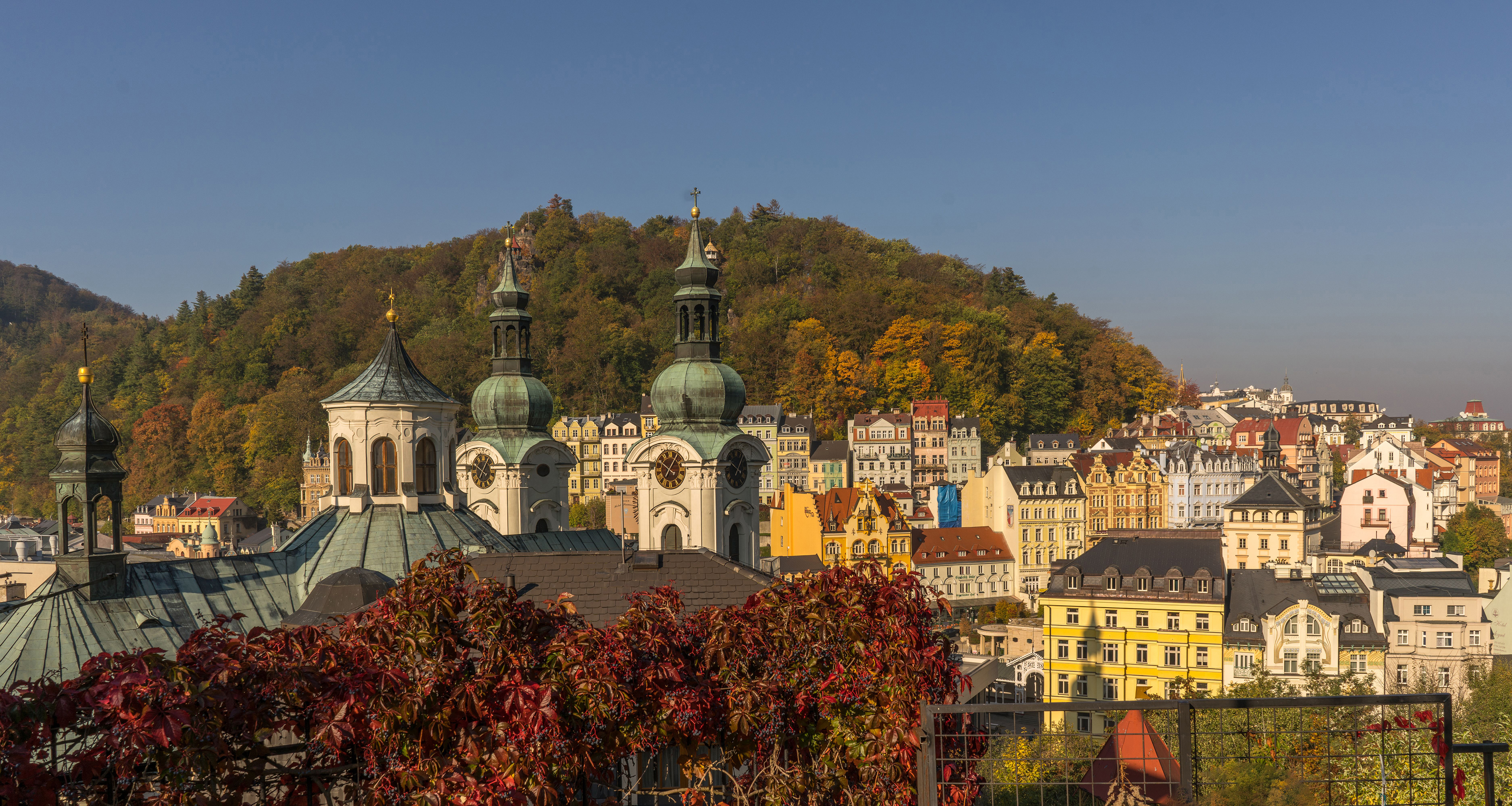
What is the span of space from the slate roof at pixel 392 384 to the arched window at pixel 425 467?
0.88m

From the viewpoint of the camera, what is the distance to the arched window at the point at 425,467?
2433cm

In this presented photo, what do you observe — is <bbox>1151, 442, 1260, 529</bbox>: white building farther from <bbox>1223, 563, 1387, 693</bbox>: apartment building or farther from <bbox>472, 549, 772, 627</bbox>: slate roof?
<bbox>472, 549, 772, 627</bbox>: slate roof

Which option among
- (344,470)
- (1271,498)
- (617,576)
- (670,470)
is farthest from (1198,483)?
(617,576)

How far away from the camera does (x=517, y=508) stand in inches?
1193

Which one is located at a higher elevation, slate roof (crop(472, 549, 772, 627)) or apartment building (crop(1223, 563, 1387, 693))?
slate roof (crop(472, 549, 772, 627))

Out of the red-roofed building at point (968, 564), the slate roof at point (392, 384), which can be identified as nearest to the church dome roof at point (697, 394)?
the slate roof at point (392, 384)

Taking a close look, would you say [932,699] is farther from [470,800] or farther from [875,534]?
[875,534]

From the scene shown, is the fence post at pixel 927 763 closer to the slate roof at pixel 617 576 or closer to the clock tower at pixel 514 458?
the slate roof at pixel 617 576

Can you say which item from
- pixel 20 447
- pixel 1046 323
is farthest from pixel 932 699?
pixel 20 447

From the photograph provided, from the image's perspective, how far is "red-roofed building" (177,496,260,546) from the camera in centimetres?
8844

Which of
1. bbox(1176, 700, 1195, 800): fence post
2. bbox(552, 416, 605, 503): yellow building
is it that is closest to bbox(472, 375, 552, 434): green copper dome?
bbox(1176, 700, 1195, 800): fence post

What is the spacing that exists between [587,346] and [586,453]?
1247cm

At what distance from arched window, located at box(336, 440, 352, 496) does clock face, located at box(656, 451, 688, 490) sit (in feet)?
23.1

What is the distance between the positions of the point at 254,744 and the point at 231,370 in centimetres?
11285
